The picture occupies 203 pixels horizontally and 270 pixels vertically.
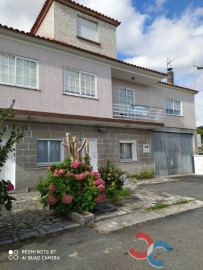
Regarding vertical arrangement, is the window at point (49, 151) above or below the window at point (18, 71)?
below

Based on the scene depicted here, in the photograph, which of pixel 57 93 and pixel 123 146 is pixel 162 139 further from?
pixel 57 93

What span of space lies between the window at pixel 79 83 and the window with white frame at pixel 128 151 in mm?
3988

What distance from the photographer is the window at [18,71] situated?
361 inches

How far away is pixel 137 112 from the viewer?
14727mm

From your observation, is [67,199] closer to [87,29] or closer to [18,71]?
[18,71]

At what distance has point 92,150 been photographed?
12242 mm

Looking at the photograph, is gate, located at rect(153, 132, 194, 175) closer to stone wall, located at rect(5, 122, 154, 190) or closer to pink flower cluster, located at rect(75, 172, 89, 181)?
stone wall, located at rect(5, 122, 154, 190)

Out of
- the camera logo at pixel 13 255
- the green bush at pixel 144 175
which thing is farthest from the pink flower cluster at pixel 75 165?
the green bush at pixel 144 175

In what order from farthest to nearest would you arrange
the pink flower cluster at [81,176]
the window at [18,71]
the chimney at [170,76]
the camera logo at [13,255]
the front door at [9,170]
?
the chimney at [170,76], the front door at [9,170], the window at [18,71], the pink flower cluster at [81,176], the camera logo at [13,255]

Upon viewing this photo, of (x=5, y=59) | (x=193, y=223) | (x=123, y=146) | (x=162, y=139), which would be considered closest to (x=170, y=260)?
(x=193, y=223)

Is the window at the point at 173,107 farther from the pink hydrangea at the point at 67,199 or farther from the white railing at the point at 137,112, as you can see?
the pink hydrangea at the point at 67,199

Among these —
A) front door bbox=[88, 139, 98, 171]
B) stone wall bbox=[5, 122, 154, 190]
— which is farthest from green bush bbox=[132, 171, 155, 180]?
front door bbox=[88, 139, 98, 171]

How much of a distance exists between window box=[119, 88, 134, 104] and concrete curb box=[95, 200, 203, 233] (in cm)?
906

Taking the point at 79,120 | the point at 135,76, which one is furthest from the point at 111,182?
the point at 135,76
